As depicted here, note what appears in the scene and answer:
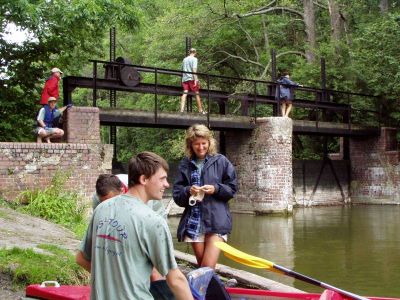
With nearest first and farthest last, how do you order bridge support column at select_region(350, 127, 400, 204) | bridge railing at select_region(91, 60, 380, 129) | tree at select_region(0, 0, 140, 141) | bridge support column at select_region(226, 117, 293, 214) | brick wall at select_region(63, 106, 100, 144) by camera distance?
tree at select_region(0, 0, 140, 141) < brick wall at select_region(63, 106, 100, 144) < bridge support column at select_region(226, 117, 293, 214) < bridge railing at select_region(91, 60, 380, 129) < bridge support column at select_region(350, 127, 400, 204)

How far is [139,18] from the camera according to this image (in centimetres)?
1477

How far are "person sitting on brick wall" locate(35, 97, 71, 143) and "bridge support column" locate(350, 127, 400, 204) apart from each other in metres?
15.7

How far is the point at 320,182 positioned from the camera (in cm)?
2488

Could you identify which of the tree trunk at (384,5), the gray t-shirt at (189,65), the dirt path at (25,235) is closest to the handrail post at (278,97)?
the gray t-shirt at (189,65)

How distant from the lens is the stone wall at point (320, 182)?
24062mm

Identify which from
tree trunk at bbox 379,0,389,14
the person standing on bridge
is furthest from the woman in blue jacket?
tree trunk at bbox 379,0,389,14

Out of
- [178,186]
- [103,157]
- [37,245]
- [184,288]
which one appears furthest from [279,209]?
[184,288]

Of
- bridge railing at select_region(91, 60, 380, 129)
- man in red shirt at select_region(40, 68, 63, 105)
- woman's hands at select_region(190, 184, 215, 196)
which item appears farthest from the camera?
bridge railing at select_region(91, 60, 380, 129)

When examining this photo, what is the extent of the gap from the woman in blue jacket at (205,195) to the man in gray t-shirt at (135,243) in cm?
205

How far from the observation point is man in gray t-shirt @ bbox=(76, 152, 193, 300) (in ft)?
10.1

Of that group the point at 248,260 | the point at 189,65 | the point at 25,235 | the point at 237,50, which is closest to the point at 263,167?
the point at 189,65

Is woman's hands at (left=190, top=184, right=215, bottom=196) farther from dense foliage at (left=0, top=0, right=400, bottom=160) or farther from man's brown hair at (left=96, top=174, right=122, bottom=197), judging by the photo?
dense foliage at (left=0, top=0, right=400, bottom=160)

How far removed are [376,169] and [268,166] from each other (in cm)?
737

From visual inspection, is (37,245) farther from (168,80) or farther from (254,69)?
(254,69)
